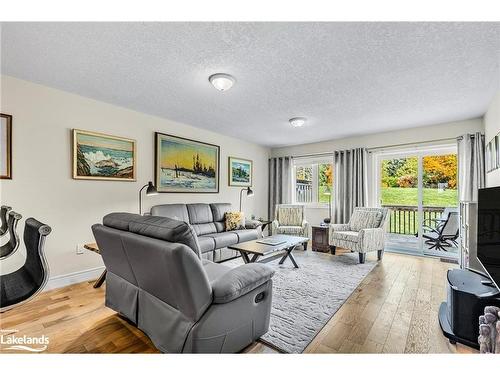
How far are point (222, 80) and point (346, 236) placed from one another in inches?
122

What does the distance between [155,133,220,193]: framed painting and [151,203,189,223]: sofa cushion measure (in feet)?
1.08

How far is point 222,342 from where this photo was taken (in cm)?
147

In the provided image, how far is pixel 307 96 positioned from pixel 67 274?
3.63 m

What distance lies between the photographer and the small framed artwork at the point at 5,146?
8.06 ft

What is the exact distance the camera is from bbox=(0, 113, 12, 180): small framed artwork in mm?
2457

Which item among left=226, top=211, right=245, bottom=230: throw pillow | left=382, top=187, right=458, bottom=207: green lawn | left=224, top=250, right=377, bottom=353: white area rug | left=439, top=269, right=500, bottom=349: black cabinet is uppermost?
left=382, top=187, right=458, bottom=207: green lawn

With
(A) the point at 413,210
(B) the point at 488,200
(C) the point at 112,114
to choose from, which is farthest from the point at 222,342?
(A) the point at 413,210

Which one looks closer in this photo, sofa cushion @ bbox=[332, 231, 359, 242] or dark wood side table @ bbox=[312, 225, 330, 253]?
sofa cushion @ bbox=[332, 231, 359, 242]

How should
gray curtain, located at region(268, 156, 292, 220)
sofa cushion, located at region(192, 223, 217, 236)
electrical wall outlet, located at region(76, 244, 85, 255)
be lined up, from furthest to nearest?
gray curtain, located at region(268, 156, 292, 220) → sofa cushion, located at region(192, 223, 217, 236) → electrical wall outlet, located at region(76, 244, 85, 255)

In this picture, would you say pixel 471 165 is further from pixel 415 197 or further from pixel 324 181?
pixel 324 181

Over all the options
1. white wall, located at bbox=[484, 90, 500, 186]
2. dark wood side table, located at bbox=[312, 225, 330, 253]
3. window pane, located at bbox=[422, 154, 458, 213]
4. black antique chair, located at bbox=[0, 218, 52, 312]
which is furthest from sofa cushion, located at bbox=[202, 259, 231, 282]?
window pane, located at bbox=[422, 154, 458, 213]

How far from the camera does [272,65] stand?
2229 mm

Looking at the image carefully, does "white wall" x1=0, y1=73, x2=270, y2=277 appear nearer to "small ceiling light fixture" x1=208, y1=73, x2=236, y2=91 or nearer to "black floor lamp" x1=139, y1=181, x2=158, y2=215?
"black floor lamp" x1=139, y1=181, x2=158, y2=215

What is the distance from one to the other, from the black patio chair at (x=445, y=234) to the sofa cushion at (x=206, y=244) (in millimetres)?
3780
